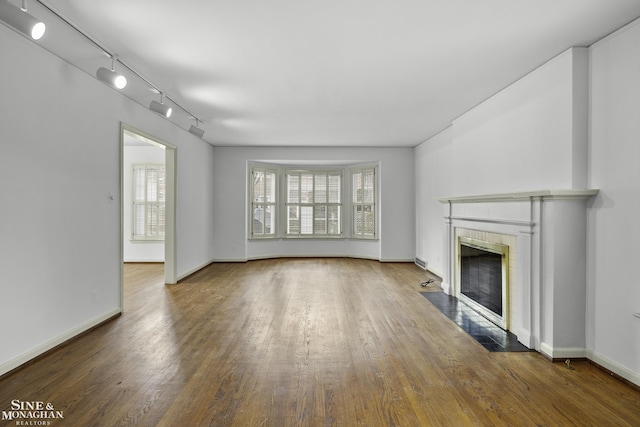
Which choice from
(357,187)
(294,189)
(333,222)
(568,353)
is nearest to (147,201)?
(294,189)

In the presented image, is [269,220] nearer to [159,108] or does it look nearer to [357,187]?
[357,187]

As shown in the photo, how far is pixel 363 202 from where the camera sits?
28.0ft

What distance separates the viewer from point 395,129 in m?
6.23

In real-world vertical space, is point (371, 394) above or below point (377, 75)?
below

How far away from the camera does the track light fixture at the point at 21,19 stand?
216 cm

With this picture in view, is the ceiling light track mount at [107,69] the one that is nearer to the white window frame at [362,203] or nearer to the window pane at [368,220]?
the white window frame at [362,203]

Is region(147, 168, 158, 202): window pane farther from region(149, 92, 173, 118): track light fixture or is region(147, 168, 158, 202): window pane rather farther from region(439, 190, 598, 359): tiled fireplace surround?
region(439, 190, 598, 359): tiled fireplace surround

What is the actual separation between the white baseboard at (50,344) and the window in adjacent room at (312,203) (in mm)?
5322

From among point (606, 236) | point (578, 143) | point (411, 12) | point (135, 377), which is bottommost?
point (135, 377)

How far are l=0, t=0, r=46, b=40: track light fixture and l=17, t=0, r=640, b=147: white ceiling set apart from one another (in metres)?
0.22

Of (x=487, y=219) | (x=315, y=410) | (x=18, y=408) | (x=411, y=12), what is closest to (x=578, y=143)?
(x=487, y=219)

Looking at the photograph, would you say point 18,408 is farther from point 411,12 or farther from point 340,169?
point 340,169

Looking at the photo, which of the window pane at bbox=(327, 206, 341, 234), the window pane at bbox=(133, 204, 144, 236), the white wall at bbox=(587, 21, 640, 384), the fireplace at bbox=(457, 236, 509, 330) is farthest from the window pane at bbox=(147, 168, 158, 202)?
the white wall at bbox=(587, 21, 640, 384)

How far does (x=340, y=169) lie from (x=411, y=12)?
6416 millimetres
